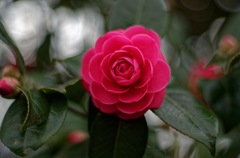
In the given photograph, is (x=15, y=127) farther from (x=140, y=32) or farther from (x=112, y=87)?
(x=140, y=32)

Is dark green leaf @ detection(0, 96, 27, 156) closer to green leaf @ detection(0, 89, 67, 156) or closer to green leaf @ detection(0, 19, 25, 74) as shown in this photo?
green leaf @ detection(0, 89, 67, 156)

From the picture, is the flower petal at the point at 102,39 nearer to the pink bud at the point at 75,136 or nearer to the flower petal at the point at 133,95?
the flower petal at the point at 133,95

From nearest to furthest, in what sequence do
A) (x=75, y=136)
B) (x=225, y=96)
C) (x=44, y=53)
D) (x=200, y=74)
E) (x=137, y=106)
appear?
(x=137, y=106) → (x=225, y=96) → (x=200, y=74) → (x=75, y=136) → (x=44, y=53)

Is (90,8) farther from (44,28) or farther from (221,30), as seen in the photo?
(221,30)

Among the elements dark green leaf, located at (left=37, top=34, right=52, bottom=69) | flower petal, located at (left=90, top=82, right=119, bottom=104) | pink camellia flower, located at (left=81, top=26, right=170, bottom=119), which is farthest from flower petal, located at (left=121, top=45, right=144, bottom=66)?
dark green leaf, located at (left=37, top=34, right=52, bottom=69)

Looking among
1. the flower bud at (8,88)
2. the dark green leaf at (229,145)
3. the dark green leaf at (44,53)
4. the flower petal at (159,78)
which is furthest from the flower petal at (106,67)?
the dark green leaf at (44,53)

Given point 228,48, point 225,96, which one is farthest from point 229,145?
point 228,48

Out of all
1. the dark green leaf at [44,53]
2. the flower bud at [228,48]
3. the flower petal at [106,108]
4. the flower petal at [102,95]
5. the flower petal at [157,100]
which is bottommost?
the dark green leaf at [44,53]
